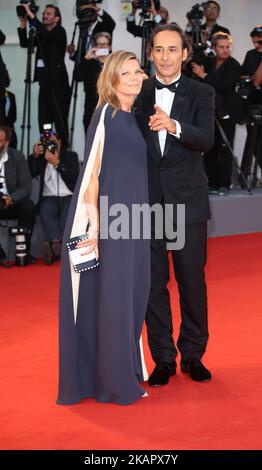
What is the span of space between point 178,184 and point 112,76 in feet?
1.95

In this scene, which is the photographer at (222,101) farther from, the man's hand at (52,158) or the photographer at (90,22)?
the man's hand at (52,158)

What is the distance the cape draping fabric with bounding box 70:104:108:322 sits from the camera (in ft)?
13.0

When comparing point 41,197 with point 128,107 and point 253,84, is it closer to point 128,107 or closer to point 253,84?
point 253,84

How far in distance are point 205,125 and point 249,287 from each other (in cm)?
261

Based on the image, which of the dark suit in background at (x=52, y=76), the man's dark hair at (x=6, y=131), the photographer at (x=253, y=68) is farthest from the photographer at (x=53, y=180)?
the photographer at (x=253, y=68)

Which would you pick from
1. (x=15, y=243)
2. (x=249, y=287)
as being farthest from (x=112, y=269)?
(x=15, y=243)

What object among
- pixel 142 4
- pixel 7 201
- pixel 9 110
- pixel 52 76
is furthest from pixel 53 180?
pixel 142 4

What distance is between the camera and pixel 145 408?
3955 millimetres

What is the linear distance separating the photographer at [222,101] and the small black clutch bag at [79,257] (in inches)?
195

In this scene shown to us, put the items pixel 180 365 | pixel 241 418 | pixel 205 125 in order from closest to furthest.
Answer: pixel 241 418 < pixel 205 125 < pixel 180 365

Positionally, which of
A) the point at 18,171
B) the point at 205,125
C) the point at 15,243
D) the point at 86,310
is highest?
the point at 205,125

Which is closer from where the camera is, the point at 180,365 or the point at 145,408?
the point at 145,408

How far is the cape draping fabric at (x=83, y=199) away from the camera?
396 cm

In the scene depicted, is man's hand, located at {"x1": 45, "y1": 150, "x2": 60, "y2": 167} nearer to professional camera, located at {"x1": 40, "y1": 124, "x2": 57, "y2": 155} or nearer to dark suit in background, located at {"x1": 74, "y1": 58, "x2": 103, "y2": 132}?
professional camera, located at {"x1": 40, "y1": 124, "x2": 57, "y2": 155}
